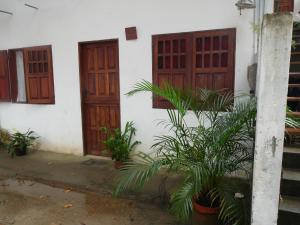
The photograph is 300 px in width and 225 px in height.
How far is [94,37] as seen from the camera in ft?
13.0

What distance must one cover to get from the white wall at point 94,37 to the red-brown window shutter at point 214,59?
8 cm

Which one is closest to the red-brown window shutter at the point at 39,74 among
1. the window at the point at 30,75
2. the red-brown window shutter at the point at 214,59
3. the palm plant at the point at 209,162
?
the window at the point at 30,75

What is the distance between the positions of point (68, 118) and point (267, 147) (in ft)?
11.5

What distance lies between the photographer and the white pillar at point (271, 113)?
1.57 meters

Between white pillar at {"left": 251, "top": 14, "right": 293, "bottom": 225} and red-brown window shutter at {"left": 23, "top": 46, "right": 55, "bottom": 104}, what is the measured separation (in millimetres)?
3698

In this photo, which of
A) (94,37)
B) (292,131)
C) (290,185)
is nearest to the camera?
(290,185)

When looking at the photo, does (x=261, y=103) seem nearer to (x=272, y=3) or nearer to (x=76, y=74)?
(x=272, y=3)

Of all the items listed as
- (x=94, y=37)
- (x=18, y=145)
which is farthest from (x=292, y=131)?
(x=18, y=145)

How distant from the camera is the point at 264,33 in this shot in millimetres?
1599

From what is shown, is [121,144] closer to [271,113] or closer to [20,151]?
[20,151]

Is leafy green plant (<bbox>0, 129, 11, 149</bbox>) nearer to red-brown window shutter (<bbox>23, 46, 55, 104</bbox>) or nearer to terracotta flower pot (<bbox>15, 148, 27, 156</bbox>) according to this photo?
terracotta flower pot (<bbox>15, 148, 27, 156</bbox>)

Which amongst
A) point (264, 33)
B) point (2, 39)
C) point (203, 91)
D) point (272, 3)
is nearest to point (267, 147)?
point (264, 33)

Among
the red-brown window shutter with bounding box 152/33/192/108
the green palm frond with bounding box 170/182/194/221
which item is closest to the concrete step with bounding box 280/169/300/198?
the green palm frond with bounding box 170/182/194/221

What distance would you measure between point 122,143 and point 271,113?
2435 mm
